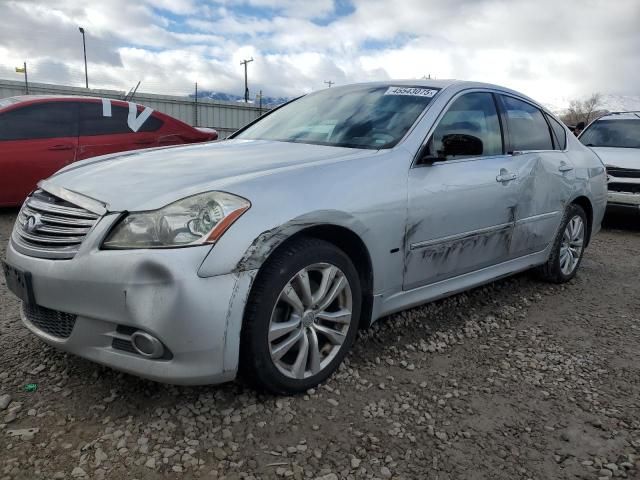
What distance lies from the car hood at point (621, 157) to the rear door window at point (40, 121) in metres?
7.06

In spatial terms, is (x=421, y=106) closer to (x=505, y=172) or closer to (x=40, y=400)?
(x=505, y=172)

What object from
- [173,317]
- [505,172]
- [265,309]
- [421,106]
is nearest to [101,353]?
[173,317]

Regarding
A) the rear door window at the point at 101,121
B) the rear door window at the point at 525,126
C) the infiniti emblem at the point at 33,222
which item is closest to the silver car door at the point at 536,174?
the rear door window at the point at 525,126

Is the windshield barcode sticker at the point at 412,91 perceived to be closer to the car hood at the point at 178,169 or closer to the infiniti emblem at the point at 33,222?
the car hood at the point at 178,169

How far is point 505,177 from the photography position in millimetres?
3365

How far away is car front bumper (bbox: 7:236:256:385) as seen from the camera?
1.96 meters

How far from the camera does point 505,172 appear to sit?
338 centimetres

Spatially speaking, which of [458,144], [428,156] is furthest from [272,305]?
[458,144]

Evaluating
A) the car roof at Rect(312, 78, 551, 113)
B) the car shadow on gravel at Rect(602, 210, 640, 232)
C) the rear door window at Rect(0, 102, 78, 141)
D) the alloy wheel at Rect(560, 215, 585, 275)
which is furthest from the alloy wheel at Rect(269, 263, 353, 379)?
the car shadow on gravel at Rect(602, 210, 640, 232)

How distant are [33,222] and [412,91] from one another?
7.14 ft

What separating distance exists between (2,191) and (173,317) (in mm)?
4904

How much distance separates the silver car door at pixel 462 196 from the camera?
2805 mm

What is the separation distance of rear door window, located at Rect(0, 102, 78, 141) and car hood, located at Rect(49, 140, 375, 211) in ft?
12.3

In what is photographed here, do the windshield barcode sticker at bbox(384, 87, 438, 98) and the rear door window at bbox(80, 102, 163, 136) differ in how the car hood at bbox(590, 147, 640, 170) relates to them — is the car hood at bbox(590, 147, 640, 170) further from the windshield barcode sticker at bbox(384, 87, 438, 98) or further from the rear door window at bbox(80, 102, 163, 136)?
the rear door window at bbox(80, 102, 163, 136)
